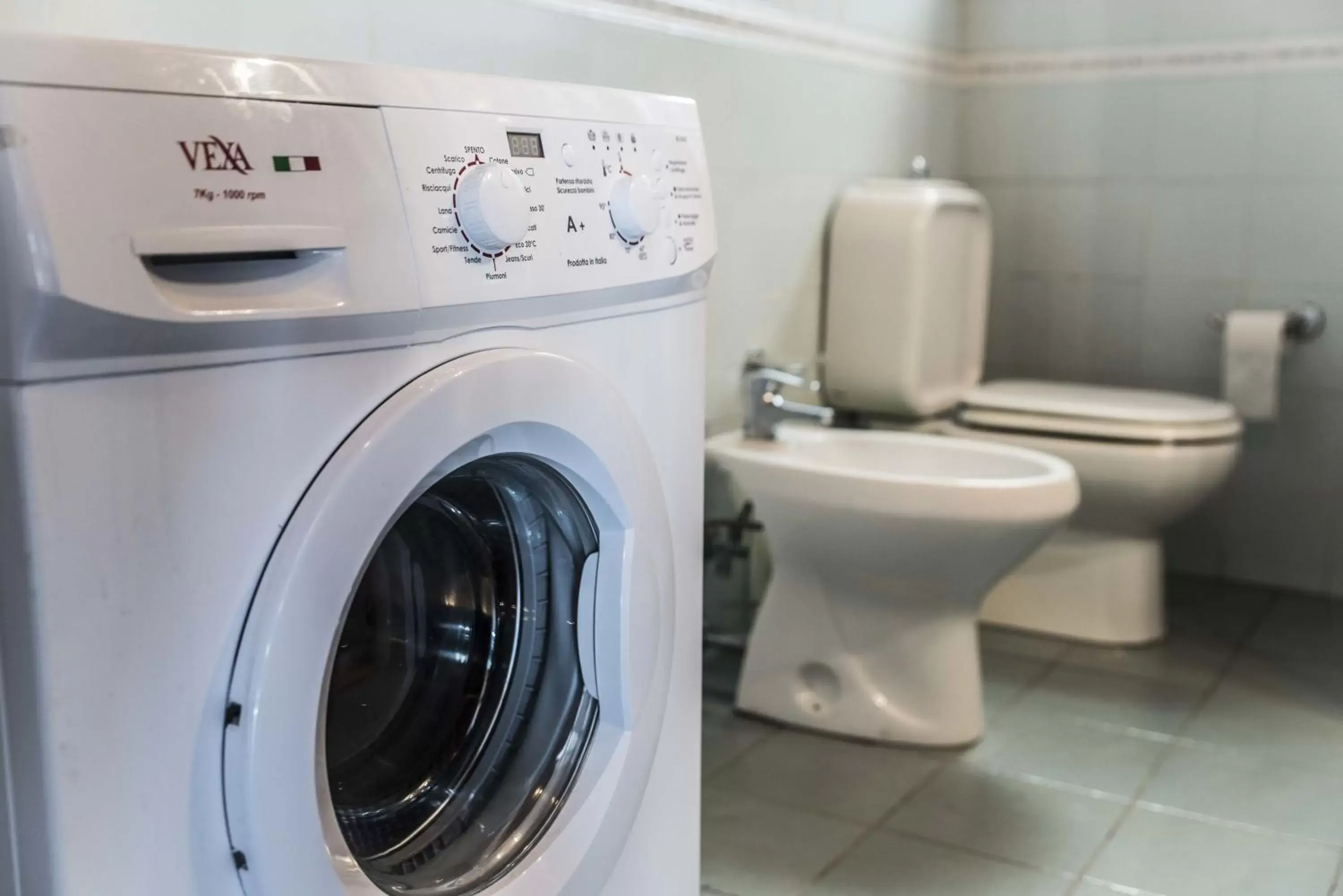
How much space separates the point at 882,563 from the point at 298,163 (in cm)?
122

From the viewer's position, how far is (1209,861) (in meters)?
1.52

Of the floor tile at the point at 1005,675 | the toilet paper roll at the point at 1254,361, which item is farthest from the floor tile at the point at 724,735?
the toilet paper roll at the point at 1254,361

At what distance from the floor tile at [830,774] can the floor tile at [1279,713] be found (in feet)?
1.57

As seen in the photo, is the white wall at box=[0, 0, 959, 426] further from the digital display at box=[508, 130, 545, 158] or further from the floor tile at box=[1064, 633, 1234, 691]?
the floor tile at box=[1064, 633, 1234, 691]

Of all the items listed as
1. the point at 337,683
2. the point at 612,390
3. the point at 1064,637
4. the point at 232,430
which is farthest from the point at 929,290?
the point at 232,430

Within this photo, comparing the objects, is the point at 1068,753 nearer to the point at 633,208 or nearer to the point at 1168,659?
the point at 1168,659

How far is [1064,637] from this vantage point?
90.3 inches

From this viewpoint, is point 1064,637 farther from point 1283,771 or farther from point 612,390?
point 612,390

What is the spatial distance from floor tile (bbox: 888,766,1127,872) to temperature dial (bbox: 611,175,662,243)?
3.20 feet

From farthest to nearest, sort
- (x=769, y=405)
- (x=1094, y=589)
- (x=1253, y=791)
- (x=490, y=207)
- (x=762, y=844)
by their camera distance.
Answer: (x=1094, y=589) < (x=769, y=405) < (x=1253, y=791) < (x=762, y=844) < (x=490, y=207)

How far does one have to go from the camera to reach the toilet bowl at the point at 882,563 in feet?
5.49

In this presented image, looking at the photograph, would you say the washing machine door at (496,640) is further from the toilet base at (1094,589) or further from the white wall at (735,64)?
the toilet base at (1094,589)

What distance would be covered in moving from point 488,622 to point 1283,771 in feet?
4.36

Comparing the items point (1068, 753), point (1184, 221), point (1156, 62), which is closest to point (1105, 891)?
point (1068, 753)
